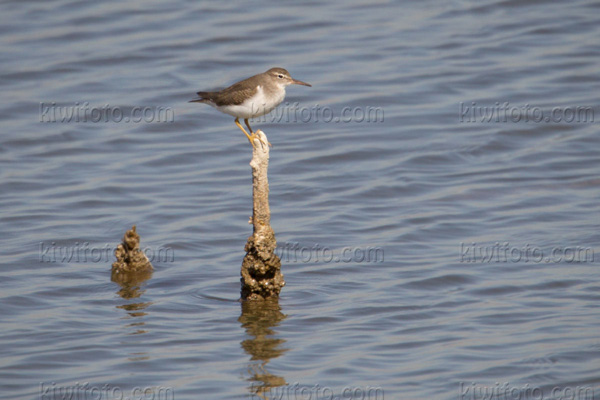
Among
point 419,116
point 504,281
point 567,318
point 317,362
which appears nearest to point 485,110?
point 419,116

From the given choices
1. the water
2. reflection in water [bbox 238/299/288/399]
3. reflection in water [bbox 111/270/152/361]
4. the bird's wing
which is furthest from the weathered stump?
the bird's wing

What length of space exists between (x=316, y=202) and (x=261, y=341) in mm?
5524

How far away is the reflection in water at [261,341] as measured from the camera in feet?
30.8

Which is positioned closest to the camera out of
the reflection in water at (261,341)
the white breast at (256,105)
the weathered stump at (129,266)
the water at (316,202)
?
the reflection in water at (261,341)

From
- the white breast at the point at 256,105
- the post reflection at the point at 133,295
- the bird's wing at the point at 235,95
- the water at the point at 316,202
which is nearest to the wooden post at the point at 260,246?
the water at the point at 316,202

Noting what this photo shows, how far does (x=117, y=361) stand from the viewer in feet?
32.6

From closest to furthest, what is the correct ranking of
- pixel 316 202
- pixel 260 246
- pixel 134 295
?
pixel 260 246
pixel 134 295
pixel 316 202

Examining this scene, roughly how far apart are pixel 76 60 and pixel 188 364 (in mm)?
14516

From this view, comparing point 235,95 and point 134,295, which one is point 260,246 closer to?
point 235,95

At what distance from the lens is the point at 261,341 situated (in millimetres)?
10312

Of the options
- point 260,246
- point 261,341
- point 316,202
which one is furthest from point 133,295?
point 316,202

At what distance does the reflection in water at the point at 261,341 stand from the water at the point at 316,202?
3 cm

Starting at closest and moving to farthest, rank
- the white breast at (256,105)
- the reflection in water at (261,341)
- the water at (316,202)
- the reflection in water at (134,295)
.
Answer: the reflection in water at (261,341), the water at (316,202), the reflection in water at (134,295), the white breast at (256,105)

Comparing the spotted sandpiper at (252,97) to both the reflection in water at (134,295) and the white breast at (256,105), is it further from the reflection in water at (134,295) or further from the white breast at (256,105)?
the reflection in water at (134,295)
